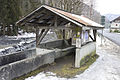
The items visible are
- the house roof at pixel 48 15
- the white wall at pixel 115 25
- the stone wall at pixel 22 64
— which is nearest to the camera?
the stone wall at pixel 22 64

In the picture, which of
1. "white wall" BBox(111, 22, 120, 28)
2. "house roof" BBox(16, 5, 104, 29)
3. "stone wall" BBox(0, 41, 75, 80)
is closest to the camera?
"stone wall" BBox(0, 41, 75, 80)

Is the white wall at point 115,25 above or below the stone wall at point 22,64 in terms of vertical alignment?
above

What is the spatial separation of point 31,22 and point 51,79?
3.52 meters

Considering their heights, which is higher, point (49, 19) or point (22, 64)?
point (49, 19)

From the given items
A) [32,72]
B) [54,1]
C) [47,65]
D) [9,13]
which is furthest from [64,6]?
[32,72]

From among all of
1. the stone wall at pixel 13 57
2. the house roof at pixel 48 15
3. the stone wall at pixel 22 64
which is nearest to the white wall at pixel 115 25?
the house roof at pixel 48 15

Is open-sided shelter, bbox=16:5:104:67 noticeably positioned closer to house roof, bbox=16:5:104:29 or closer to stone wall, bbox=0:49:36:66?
house roof, bbox=16:5:104:29

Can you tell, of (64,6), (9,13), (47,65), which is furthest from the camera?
(9,13)

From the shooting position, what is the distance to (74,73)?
4957 mm

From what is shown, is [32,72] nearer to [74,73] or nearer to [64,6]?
[74,73]

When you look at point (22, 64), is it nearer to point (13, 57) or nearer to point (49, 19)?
point (13, 57)

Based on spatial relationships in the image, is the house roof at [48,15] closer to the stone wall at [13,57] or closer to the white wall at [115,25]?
the stone wall at [13,57]

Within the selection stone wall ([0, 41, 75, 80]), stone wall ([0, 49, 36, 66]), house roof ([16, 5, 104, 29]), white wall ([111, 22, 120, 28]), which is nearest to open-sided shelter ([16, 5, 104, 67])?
house roof ([16, 5, 104, 29])

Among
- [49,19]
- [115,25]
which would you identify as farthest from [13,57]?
[115,25]
